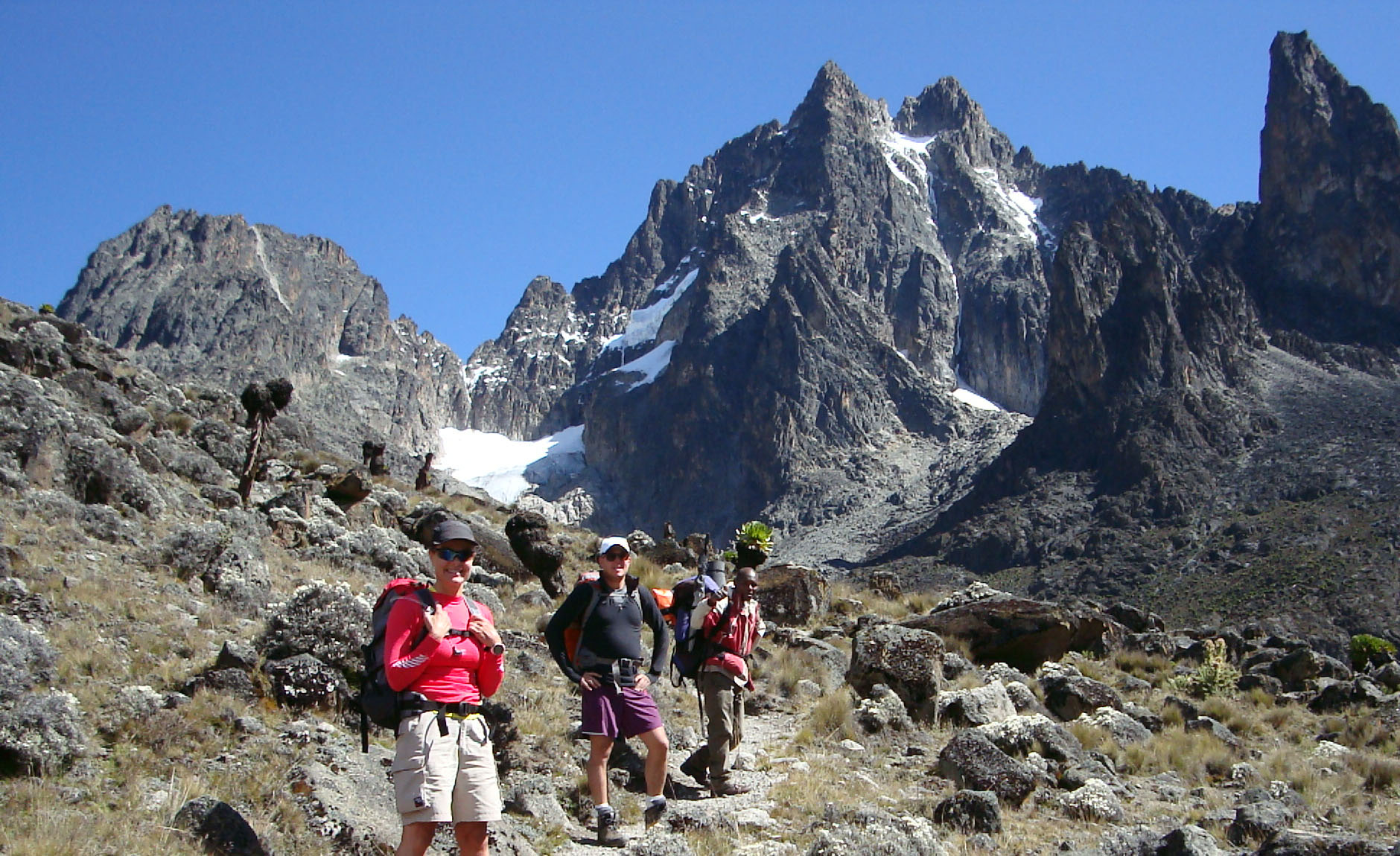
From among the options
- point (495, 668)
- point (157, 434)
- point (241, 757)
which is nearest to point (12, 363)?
point (157, 434)

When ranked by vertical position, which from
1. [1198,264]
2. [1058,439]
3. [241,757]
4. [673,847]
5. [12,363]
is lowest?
[673,847]

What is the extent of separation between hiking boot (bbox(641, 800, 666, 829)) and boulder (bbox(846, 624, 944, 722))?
16.8 feet

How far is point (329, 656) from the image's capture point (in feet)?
27.4

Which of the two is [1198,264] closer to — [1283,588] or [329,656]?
[1283,588]

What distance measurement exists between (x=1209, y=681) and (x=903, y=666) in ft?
21.2

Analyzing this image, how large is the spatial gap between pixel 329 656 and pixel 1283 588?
73.4m

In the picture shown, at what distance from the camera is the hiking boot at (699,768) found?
834 centimetres

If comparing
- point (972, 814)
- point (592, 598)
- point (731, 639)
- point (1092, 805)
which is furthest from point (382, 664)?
point (1092, 805)

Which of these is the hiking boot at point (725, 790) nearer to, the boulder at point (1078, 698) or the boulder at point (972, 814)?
the boulder at point (972, 814)

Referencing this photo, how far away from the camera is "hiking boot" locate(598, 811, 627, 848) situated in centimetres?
656

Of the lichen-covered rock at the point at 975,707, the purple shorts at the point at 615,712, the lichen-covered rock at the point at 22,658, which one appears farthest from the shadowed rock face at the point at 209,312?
the purple shorts at the point at 615,712

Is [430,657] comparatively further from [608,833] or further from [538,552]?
[538,552]

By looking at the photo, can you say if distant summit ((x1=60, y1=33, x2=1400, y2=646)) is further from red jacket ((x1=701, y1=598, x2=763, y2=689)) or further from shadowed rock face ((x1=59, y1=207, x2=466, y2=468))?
red jacket ((x1=701, y1=598, x2=763, y2=689))

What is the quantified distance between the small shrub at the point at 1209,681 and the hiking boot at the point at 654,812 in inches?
427
